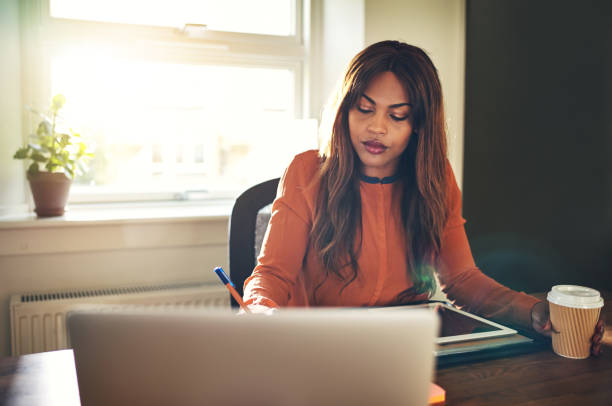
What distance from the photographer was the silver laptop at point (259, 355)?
47cm

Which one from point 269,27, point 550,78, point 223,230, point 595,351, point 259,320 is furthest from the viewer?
point 269,27

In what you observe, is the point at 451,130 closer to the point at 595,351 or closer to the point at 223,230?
the point at 223,230

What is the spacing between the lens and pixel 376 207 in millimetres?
1321

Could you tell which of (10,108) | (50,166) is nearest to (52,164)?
(50,166)

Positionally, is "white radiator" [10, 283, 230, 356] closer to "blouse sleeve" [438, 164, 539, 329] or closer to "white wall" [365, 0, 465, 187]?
"blouse sleeve" [438, 164, 539, 329]

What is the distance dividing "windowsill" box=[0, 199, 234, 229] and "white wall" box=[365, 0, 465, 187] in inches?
40.1

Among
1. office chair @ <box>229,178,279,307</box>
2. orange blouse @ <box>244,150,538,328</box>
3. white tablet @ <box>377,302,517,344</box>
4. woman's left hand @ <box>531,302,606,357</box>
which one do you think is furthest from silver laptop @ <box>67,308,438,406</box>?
office chair @ <box>229,178,279,307</box>

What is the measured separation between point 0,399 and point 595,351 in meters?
0.95

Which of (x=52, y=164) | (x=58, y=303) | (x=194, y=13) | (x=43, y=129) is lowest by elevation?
(x=58, y=303)

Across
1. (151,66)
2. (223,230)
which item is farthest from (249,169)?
(151,66)

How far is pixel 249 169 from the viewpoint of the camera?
8.06 feet

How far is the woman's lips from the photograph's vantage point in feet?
4.13

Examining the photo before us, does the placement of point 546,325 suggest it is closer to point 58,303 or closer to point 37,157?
point 58,303

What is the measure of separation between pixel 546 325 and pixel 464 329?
15 centimetres
